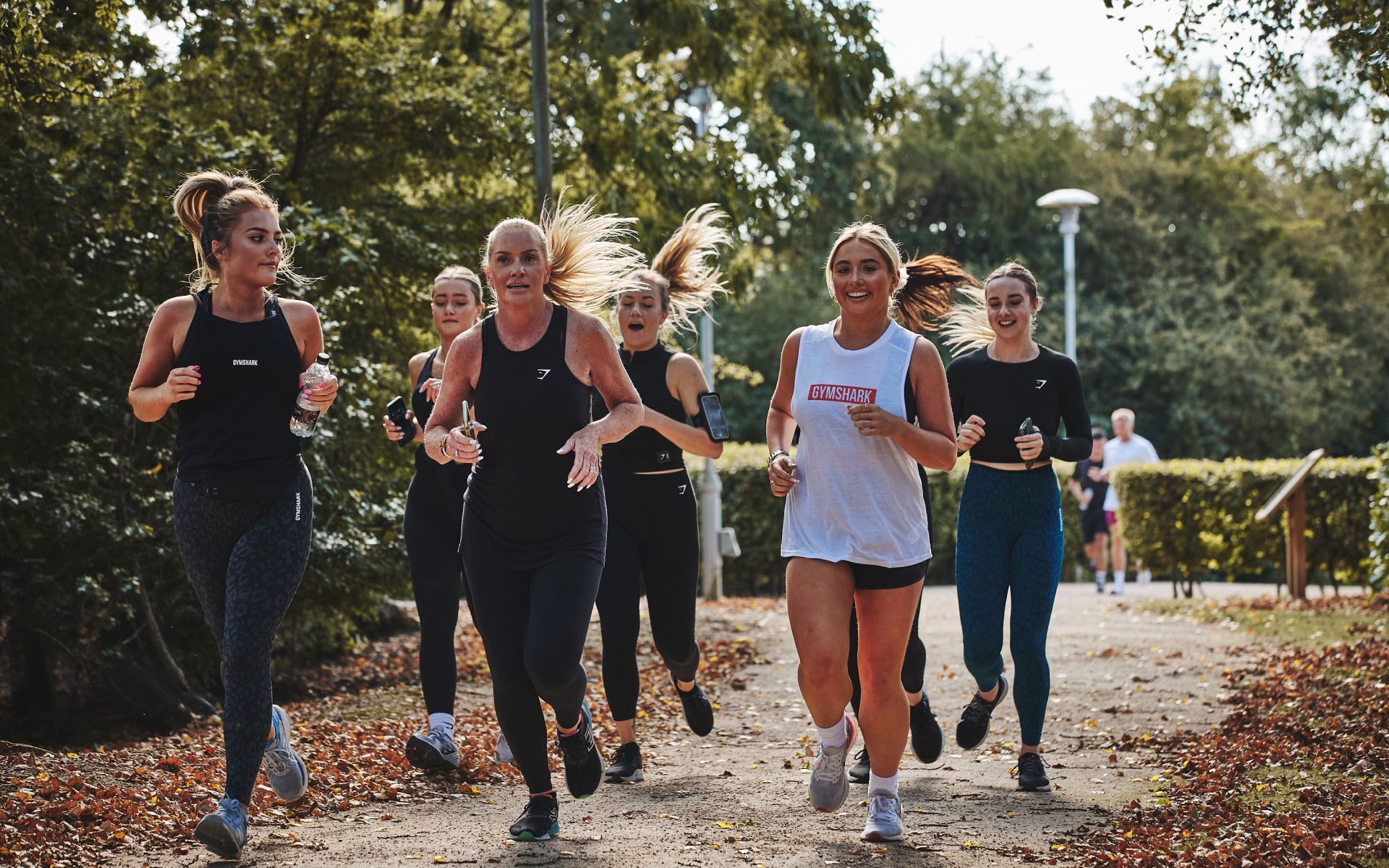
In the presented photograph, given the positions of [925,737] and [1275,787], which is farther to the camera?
[925,737]

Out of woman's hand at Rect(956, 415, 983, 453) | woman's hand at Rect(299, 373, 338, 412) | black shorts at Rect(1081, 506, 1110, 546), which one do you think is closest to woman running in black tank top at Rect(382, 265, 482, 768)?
woman's hand at Rect(299, 373, 338, 412)

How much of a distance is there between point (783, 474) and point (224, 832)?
90.5 inches

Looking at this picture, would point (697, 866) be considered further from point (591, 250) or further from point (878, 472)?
point (591, 250)

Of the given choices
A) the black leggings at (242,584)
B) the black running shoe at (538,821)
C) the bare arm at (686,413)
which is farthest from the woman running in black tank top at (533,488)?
the bare arm at (686,413)

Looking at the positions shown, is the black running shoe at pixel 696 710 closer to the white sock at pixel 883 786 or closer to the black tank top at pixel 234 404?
the white sock at pixel 883 786

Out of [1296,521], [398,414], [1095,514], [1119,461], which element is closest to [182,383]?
[398,414]

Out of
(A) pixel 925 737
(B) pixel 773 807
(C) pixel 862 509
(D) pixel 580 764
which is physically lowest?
(B) pixel 773 807

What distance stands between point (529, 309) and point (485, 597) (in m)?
1.06

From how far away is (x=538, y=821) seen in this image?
4965 millimetres

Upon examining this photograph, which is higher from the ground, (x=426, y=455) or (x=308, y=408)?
(x=308, y=408)

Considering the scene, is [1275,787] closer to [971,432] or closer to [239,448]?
[971,432]

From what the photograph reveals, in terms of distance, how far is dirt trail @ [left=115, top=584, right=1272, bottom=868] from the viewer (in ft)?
15.9

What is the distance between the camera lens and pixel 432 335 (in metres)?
12.0

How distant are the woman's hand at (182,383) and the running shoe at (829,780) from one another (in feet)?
8.56
